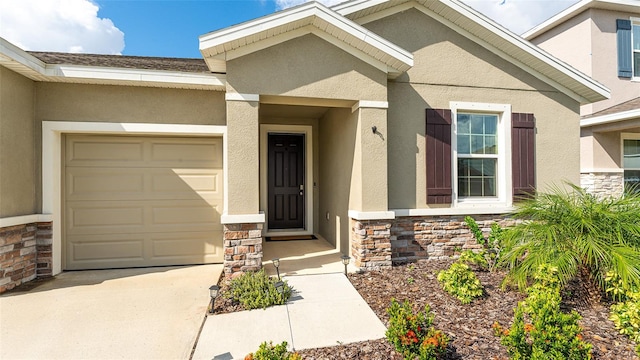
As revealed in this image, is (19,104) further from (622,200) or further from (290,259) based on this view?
(622,200)

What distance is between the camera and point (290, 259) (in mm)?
5000

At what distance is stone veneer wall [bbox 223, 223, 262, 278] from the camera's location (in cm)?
403

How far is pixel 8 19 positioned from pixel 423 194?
23.8 ft

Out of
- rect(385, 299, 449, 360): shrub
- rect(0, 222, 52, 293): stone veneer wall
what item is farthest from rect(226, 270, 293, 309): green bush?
rect(0, 222, 52, 293): stone veneer wall

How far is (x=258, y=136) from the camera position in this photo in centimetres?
455

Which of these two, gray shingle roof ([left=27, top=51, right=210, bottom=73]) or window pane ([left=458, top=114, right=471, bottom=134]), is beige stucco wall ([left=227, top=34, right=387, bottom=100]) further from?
window pane ([left=458, top=114, right=471, bottom=134])

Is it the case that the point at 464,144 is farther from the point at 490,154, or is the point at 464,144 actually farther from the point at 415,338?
the point at 415,338

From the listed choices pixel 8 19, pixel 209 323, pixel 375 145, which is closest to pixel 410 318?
pixel 209 323

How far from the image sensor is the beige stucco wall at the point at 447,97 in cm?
497

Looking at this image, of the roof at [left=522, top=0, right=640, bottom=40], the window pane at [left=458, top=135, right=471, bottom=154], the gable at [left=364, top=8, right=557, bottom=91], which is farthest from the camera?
the roof at [left=522, top=0, right=640, bottom=40]

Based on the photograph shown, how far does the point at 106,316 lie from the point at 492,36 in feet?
23.6

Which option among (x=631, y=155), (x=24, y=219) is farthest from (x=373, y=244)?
(x=631, y=155)

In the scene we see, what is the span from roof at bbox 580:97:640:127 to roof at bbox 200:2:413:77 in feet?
20.2

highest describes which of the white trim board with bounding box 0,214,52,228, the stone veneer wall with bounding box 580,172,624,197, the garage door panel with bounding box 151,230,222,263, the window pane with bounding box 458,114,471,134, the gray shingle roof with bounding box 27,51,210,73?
the gray shingle roof with bounding box 27,51,210,73
